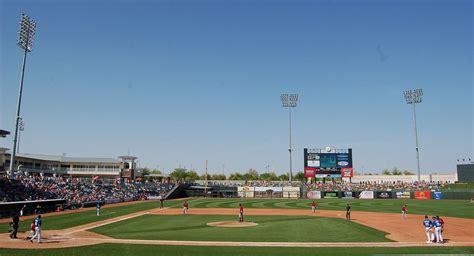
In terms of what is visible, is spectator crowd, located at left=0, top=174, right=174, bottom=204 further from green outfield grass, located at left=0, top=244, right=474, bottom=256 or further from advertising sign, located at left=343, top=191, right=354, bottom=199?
advertising sign, located at left=343, top=191, right=354, bottom=199

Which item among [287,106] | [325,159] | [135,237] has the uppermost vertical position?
[287,106]

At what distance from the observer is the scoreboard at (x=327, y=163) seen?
82.4 meters

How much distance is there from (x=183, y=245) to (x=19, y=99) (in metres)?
36.0

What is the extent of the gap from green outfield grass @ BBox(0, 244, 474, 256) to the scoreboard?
61.8 m

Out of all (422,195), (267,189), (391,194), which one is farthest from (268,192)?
(422,195)

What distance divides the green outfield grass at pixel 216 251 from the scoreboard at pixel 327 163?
6183 cm

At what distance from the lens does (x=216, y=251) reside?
20531 mm

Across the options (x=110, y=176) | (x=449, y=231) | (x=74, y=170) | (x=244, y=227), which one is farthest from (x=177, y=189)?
(x=449, y=231)

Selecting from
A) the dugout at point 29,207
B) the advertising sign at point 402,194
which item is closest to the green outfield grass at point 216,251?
the dugout at point 29,207

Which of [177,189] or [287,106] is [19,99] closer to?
[177,189]

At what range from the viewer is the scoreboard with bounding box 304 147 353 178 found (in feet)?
270

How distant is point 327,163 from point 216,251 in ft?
216

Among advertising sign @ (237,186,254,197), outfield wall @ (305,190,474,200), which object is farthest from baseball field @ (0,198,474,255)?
advertising sign @ (237,186,254,197)

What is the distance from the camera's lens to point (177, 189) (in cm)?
8700
